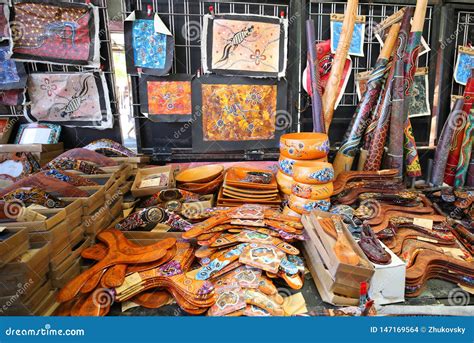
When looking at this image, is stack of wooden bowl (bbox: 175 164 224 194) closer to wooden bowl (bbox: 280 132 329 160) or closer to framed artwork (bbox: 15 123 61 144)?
wooden bowl (bbox: 280 132 329 160)

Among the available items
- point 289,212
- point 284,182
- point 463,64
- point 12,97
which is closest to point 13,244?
point 289,212

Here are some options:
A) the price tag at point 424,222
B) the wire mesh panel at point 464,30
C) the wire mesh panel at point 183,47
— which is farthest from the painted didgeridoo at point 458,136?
the wire mesh panel at point 183,47

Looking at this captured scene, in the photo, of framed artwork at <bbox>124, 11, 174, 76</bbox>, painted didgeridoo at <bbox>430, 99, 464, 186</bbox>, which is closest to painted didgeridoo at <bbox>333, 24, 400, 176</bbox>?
painted didgeridoo at <bbox>430, 99, 464, 186</bbox>

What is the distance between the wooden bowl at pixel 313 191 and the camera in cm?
163

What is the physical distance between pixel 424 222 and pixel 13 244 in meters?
2.12

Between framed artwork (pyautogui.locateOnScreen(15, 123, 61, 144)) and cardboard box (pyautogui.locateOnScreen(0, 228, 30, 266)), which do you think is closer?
cardboard box (pyautogui.locateOnScreen(0, 228, 30, 266))

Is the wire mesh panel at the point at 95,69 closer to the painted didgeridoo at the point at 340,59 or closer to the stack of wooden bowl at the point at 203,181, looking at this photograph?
the stack of wooden bowl at the point at 203,181

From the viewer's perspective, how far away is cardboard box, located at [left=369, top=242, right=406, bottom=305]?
1226mm

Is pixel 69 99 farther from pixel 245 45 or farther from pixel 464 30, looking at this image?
pixel 464 30

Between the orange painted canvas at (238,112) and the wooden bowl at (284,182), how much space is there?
0.73 meters

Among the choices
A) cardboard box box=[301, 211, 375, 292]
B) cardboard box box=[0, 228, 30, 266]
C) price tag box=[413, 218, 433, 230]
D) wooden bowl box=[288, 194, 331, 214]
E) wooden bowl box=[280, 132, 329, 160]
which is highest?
wooden bowl box=[280, 132, 329, 160]

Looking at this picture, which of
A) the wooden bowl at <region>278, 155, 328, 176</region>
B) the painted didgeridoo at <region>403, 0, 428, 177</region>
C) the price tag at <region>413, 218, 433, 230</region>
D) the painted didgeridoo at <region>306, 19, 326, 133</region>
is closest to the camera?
the price tag at <region>413, 218, 433, 230</region>

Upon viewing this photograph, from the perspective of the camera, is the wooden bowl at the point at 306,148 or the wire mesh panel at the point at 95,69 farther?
the wire mesh panel at the point at 95,69

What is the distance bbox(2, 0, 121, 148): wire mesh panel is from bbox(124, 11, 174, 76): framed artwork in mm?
224
